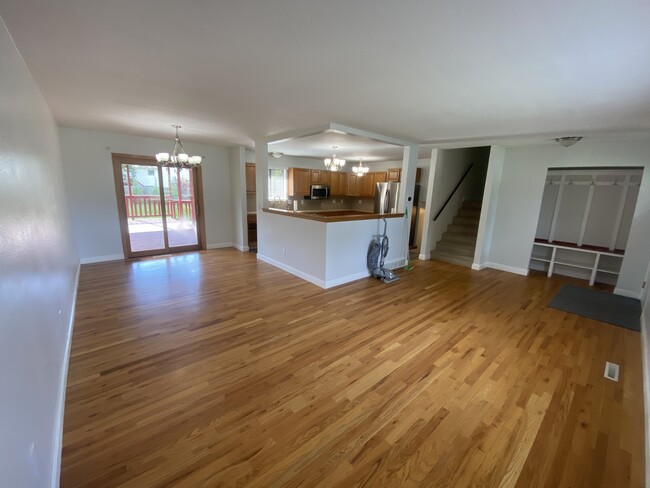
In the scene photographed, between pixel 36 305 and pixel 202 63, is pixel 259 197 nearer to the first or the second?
pixel 202 63

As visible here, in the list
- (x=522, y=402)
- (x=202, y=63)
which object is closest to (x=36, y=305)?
(x=202, y=63)

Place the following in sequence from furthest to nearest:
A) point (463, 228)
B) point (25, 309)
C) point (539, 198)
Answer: point (463, 228)
point (539, 198)
point (25, 309)

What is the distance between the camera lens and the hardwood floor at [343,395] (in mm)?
1582

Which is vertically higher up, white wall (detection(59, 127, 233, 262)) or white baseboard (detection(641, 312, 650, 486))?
white wall (detection(59, 127, 233, 262))

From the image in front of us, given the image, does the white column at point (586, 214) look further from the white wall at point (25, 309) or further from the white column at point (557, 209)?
the white wall at point (25, 309)

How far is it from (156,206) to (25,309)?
5116mm

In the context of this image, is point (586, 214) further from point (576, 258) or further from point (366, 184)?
point (366, 184)

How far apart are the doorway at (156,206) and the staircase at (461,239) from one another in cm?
585

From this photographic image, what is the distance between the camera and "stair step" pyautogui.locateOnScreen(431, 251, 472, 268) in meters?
5.98

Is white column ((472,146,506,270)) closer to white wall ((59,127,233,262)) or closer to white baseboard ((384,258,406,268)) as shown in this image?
white baseboard ((384,258,406,268))

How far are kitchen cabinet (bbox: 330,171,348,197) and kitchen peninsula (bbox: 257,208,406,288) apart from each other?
3845 millimetres

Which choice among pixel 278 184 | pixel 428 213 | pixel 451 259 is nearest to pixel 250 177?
pixel 278 184

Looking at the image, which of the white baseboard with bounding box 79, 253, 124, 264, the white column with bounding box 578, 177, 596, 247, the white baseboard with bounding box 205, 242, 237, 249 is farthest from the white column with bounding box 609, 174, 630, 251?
the white baseboard with bounding box 79, 253, 124, 264

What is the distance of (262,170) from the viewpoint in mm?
5434
